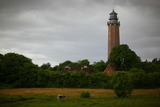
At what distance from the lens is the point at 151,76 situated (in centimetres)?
5428

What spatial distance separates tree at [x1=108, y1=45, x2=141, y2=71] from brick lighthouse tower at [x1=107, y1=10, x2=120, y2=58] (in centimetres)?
1280

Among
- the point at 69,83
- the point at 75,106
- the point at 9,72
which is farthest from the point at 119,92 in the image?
the point at 9,72

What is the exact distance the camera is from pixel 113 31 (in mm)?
85875

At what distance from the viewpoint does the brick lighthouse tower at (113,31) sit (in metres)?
84.7

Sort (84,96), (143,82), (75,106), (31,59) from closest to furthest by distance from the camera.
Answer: (75,106) < (84,96) < (143,82) < (31,59)

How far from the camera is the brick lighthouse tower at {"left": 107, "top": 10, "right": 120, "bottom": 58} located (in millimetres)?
84744

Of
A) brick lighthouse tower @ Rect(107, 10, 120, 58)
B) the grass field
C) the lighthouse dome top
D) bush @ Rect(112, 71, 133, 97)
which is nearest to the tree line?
the grass field

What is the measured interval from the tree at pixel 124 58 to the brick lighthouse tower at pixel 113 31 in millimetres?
12803

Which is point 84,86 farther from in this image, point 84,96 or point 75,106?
point 75,106

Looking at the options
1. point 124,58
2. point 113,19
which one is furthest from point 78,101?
point 113,19

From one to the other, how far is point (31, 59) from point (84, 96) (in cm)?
3932

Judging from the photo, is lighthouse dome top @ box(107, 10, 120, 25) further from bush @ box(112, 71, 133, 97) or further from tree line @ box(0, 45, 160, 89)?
bush @ box(112, 71, 133, 97)

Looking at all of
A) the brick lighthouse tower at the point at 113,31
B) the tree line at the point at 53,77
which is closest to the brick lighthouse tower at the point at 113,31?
the brick lighthouse tower at the point at 113,31

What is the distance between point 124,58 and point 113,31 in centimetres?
1970
